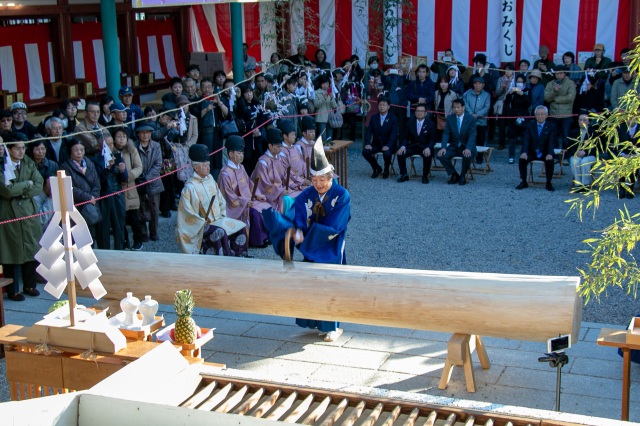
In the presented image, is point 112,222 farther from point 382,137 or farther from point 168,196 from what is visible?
point 382,137

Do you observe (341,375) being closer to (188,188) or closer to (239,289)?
(239,289)

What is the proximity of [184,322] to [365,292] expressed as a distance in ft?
4.62

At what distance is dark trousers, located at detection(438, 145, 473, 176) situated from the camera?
12.3m

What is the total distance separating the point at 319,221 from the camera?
6762 mm

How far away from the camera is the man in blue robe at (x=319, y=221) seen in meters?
6.45

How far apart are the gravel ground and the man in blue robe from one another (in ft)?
7.04

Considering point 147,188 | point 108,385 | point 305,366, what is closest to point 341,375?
point 305,366

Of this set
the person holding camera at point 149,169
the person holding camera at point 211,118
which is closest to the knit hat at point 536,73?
the person holding camera at point 211,118

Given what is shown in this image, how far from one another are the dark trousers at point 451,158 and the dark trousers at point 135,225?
5.05m

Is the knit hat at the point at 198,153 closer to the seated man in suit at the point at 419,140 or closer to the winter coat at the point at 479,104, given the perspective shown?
the seated man in suit at the point at 419,140

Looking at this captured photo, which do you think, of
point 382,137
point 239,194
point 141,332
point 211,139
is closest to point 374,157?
point 382,137

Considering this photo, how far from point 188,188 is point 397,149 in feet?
17.0

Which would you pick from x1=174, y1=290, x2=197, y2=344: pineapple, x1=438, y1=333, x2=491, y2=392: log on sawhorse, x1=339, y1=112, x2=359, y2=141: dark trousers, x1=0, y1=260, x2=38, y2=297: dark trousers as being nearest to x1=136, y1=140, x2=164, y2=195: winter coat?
x1=0, y1=260, x2=38, y2=297: dark trousers

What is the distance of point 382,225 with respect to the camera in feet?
34.0
